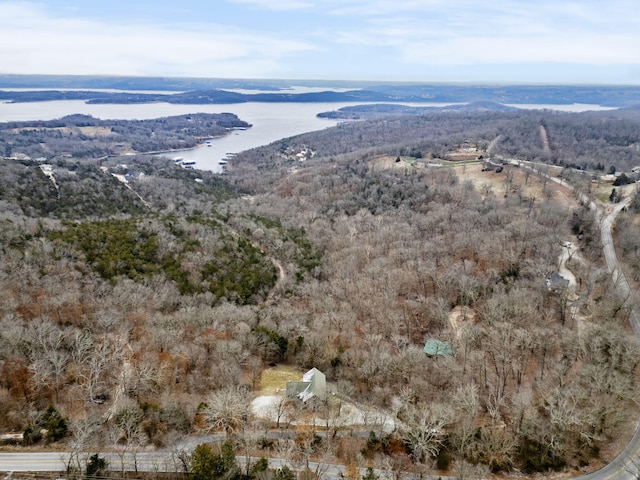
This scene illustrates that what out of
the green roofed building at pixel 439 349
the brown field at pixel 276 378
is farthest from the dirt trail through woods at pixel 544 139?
the brown field at pixel 276 378

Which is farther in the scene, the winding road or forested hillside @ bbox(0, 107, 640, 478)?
forested hillside @ bbox(0, 107, 640, 478)

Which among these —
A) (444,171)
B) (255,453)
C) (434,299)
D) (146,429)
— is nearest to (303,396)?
(255,453)

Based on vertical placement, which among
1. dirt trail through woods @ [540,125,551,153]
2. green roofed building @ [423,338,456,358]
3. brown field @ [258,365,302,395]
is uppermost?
dirt trail through woods @ [540,125,551,153]

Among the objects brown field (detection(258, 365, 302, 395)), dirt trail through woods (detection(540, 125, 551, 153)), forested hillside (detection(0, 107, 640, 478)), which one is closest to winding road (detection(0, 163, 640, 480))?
forested hillside (detection(0, 107, 640, 478))

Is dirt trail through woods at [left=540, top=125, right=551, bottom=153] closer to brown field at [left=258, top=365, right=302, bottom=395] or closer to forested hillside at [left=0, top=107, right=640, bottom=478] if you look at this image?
forested hillside at [left=0, top=107, right=640, bottom=478]

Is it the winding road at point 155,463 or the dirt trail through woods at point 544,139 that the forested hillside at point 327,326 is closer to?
the winding road at point 155,463
